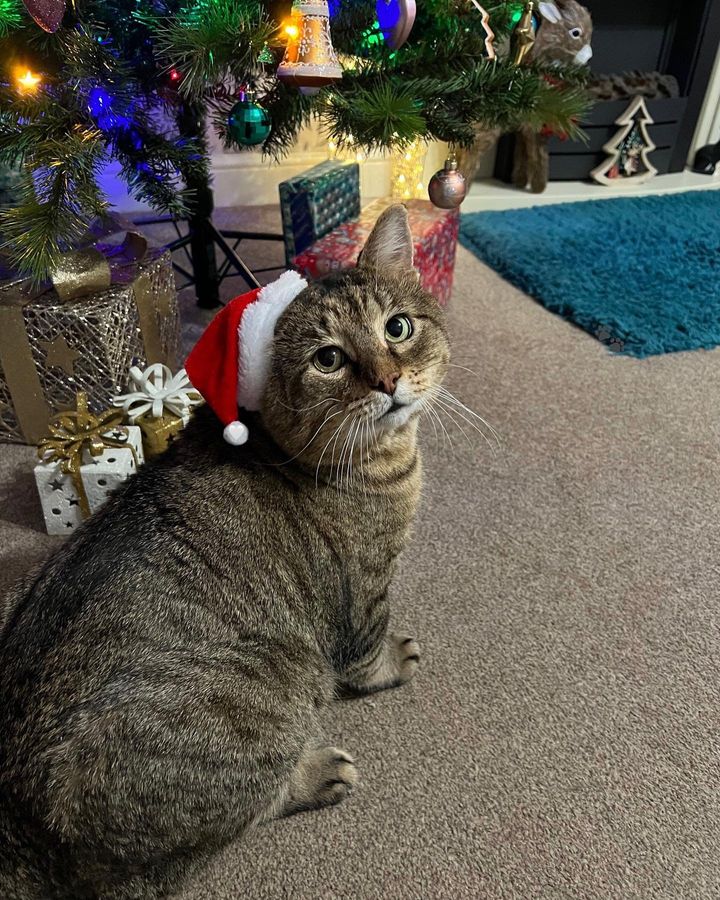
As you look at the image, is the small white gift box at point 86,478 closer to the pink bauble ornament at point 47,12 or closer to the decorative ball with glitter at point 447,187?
the pink bauble ornament at point 47,12

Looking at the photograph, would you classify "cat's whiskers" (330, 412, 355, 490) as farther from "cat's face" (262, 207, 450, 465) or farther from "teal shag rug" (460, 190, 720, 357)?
"teal shag rug" (460, 190, 720, 357)

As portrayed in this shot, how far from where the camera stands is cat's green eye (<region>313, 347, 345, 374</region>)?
824mm

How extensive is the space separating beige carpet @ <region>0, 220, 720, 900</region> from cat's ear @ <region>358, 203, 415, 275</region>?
21.8 inches

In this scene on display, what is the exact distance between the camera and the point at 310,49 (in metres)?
1.17

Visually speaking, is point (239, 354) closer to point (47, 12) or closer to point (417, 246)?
point (47, 12)

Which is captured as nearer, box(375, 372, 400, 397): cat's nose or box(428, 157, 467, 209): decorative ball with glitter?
box(375, 372, 400, 397): cat's nose

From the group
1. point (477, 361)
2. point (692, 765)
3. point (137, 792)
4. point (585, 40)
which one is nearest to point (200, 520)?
point (137, 792)

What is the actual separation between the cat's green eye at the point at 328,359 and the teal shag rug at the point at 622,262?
1.30 m

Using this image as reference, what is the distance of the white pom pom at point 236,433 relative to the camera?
816 millimetres

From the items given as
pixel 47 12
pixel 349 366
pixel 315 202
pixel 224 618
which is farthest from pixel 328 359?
pixel 315 202

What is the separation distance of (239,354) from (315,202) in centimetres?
113

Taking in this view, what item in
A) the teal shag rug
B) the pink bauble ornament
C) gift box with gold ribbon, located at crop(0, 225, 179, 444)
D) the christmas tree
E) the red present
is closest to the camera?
the pink bauble ornament

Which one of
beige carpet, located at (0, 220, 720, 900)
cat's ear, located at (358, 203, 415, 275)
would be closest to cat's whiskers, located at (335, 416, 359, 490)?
cat's ear, located at (358, 203, 415, 275)

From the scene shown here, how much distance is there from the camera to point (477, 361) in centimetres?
183
